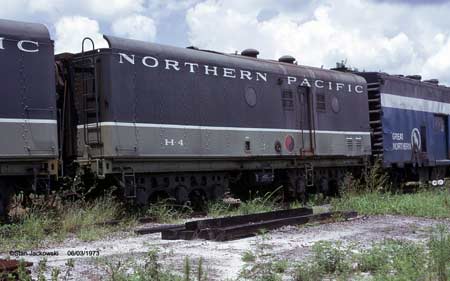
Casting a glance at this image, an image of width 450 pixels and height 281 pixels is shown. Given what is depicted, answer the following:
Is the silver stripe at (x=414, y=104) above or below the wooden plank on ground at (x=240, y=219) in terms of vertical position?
above

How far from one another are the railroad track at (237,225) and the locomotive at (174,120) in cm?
237

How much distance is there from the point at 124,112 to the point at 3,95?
238 cm

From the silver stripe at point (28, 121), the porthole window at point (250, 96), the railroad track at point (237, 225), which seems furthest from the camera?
the porthole window at point (250, 96)

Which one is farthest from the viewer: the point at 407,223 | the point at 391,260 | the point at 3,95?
the point at 407,223

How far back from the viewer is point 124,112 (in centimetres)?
1212

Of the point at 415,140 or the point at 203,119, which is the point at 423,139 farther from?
the point at 203,119

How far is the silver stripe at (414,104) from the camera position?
789 inches

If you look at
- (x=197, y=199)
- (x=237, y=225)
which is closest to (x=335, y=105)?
(x=197, y=199)

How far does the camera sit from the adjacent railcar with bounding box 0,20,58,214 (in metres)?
10.6

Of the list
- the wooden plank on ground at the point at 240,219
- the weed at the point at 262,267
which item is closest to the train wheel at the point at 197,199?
the wooden plank on ground at the point at 240,219

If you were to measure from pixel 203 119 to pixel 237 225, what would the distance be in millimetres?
4117

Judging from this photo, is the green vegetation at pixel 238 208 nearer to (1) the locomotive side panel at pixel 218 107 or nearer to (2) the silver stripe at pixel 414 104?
(1) the locomotive side panel at pixel 218 107

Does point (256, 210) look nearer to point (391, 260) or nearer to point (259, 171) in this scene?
point (259, 171)

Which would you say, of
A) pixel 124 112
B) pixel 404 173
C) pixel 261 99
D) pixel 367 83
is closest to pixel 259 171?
pixel 261 99
